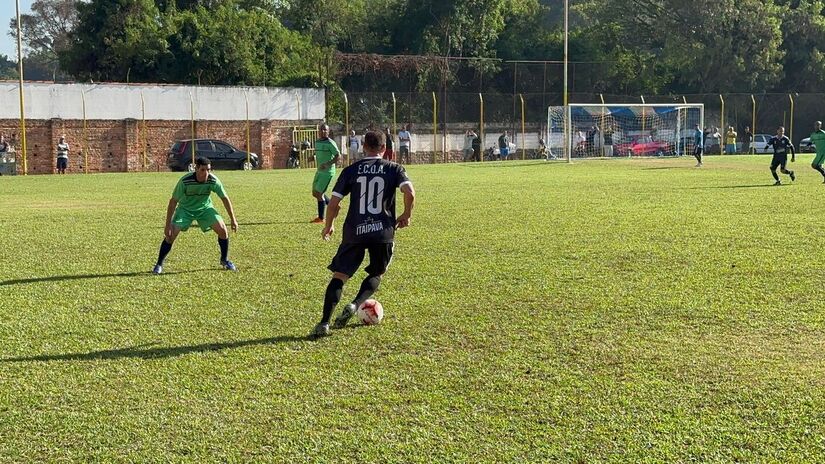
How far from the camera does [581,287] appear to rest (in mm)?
9078

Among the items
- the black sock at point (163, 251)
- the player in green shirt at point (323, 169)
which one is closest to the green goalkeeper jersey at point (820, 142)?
the player in green shirt at point (323, 169)

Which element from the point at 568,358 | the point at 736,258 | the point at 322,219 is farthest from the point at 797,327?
the point at 322,219

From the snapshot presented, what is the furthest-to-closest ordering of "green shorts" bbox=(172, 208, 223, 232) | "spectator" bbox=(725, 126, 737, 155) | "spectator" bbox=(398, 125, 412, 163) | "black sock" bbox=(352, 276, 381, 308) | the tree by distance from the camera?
the tree
"spectator" bbox=(725, 126, 737, 155)
"spectator" bbox=(398, 125, 412, 163)
"green shorts" bbox=(172, 208, 223, 232)
"black sock" bbox=(352, 276, 381, 308)

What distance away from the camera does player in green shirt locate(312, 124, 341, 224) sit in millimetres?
15906

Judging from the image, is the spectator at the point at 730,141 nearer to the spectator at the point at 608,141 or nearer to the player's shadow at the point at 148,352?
the spectator at the point at 608,141

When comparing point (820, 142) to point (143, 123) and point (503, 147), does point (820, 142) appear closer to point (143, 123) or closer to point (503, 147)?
point (503, 147)

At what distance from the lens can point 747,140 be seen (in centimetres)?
5319

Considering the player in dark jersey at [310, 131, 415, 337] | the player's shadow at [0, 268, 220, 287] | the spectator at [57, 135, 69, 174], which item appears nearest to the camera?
the player in dark jersey at [310, 131, 415, 337]

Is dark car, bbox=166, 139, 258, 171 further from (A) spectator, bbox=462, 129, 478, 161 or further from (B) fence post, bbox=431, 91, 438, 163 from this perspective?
(A) spectator, bbox=462, 129, 478, 161

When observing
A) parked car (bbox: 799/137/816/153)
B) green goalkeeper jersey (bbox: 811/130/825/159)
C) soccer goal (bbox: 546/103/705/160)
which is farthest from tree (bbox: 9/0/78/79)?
green goalkeeper jersey (bbox: 811/130/825/159)

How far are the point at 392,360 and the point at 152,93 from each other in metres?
37.0

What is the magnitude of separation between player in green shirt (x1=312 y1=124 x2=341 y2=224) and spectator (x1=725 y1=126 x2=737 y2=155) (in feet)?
127

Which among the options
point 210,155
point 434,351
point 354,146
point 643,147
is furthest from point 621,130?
point 434,351

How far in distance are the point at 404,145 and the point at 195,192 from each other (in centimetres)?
3221
